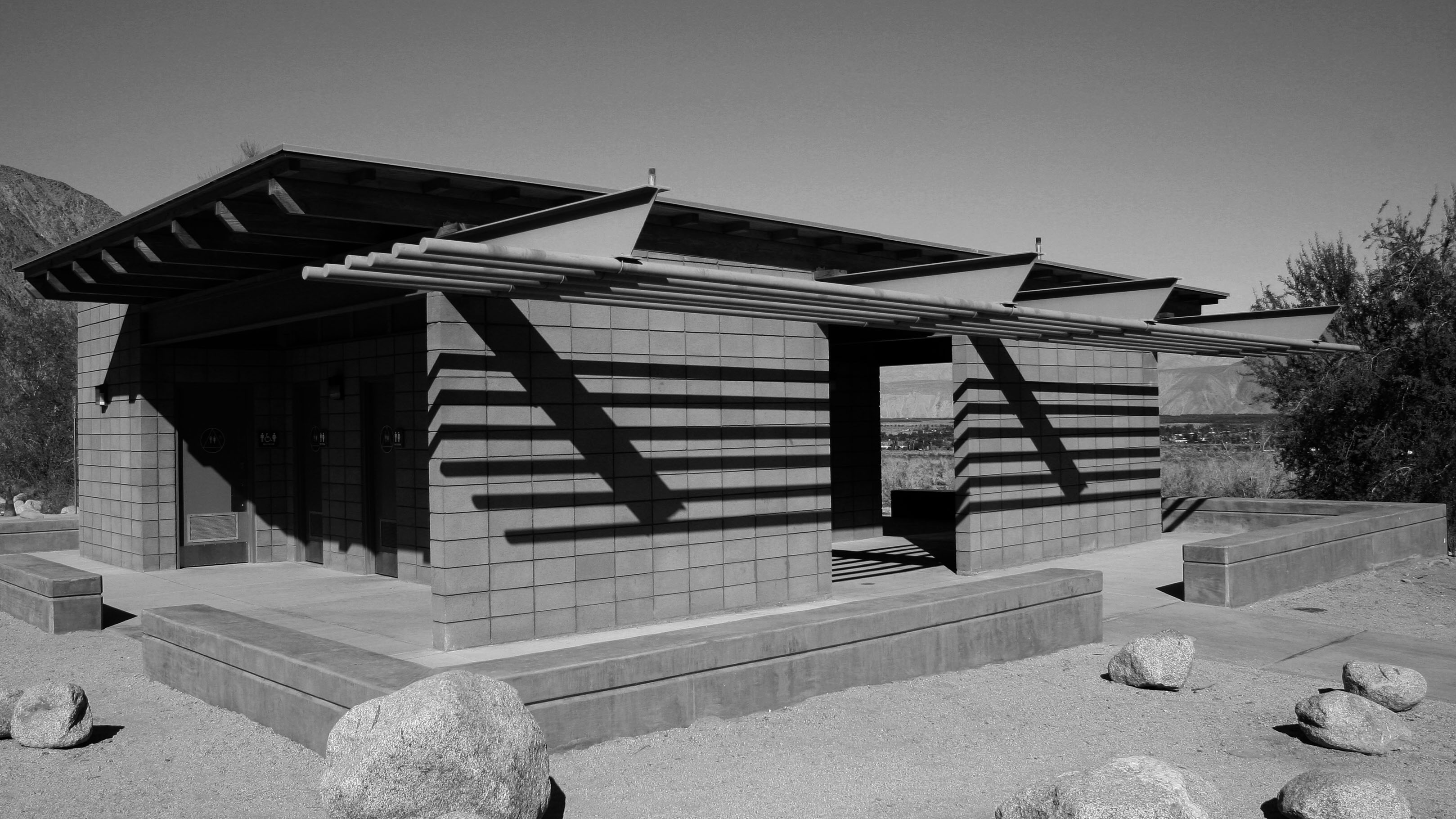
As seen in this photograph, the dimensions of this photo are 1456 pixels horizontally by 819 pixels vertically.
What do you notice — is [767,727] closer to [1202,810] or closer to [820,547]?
[1202,810]

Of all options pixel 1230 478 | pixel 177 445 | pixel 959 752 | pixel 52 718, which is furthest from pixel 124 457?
pixel 1230 478

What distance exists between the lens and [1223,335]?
1358cm

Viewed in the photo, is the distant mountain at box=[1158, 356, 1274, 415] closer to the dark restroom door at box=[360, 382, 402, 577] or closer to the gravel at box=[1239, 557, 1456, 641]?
the gravel at box=[1239, 557, 1456, 641]

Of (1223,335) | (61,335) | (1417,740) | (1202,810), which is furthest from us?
(61,335)

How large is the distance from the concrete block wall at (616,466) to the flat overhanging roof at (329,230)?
716mm

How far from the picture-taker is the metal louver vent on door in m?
15.1

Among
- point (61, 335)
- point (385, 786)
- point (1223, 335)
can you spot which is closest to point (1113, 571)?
point (1223, 335)

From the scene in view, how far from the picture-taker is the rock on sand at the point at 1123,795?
4.85m

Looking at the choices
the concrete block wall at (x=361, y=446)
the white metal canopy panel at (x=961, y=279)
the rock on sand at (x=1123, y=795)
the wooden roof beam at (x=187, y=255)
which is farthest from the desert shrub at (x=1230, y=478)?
the rock on sand at (x=1123, y=795)

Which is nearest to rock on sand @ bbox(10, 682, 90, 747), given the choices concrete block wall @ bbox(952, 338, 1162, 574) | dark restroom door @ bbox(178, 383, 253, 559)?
dark restroom door @ bbox(178, 383, 253, 559)

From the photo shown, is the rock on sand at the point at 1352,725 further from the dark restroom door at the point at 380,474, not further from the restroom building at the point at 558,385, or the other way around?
the dark restroom door at the point at 380,474

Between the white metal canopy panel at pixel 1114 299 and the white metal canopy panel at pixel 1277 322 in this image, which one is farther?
the white metal canopy panel at pixel 1277 322

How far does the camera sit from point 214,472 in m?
15.3

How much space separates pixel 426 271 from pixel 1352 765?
6.32 metres
